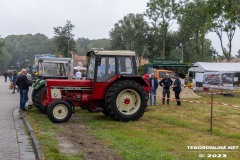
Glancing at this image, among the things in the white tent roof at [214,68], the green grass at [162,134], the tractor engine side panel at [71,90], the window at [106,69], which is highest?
the white tent roof at [214,68]

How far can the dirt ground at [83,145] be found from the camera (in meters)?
7.25

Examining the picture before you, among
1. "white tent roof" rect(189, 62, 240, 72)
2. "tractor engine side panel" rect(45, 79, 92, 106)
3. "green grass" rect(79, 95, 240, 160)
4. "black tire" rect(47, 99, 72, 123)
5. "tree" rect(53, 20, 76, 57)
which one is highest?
"tree" rect(53, 20, 76, 57)

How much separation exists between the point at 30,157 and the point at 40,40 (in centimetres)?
12311

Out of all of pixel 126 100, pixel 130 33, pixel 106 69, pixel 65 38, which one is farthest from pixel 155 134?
pixel 130 33

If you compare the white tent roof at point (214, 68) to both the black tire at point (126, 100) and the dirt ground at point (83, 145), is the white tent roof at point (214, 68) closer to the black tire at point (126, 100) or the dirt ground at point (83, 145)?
the black tire at point (126, 100)

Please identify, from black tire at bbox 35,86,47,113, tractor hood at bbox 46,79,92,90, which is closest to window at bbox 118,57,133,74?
tractor hood at bbox 46,79,92,90

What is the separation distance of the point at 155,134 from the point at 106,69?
340 centimetres

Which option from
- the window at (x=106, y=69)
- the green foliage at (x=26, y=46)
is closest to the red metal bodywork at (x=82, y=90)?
the window at (x=106, y=69)

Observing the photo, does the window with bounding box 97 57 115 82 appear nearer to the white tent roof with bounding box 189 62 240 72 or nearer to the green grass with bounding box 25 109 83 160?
the green grass with bounding box 25 109 83 160

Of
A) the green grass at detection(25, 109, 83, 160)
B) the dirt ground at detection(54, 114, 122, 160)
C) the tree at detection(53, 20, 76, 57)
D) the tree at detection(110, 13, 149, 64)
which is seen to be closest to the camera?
the green grass at detection(25, 109, 83, 160)

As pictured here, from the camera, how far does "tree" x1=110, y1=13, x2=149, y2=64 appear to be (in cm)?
5578

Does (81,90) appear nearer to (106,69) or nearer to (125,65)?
(106,69)

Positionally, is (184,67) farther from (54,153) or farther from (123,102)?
(54,153)

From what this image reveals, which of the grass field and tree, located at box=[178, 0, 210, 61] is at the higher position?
tree, located at box=[178, 0, 210, 61]
